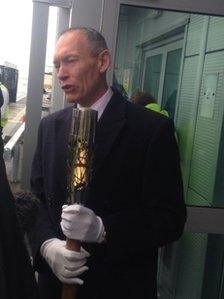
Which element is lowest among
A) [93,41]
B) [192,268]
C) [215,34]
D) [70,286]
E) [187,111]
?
[192,268]

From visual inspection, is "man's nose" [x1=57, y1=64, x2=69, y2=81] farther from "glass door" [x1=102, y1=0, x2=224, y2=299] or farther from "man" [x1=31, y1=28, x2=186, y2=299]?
"glass door" [x1=102, y1=0, x2=224, y2=299]

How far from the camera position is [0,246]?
3.35 feet

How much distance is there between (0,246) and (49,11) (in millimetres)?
1746

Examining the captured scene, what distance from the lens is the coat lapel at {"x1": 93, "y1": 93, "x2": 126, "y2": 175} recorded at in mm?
1903

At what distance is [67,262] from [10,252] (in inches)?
25.9

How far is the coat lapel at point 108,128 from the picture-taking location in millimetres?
1903

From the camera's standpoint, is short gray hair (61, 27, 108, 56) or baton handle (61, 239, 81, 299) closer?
baton handle (61, 239, 81, 299)

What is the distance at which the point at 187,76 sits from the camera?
9.08 feet

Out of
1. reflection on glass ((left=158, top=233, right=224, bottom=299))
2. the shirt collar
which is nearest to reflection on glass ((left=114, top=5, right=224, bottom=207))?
reflection on glass ((left=158, top=233, right=224, bottom=299))

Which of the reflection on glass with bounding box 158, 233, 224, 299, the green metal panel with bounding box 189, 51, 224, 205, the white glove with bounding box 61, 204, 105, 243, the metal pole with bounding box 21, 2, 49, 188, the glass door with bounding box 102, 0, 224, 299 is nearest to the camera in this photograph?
the white glove with bounding box 61, 204, 105, 243

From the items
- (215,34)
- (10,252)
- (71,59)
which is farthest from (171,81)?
(10,252)

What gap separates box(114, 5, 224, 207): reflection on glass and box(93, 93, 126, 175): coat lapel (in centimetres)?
72

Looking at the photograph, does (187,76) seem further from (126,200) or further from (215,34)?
(126,200)

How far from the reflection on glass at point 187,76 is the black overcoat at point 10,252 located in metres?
1.70
